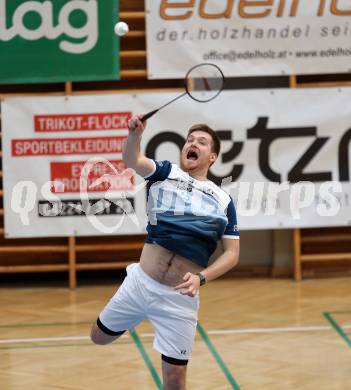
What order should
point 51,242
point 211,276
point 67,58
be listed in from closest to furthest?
point 211,276
point 67,58
point 51,242

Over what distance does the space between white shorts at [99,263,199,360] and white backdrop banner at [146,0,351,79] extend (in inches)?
178

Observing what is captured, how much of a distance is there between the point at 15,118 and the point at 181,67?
172 centimetres

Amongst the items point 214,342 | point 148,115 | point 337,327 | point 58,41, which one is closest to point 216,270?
point 148,115

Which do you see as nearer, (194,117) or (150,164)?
(150,164)

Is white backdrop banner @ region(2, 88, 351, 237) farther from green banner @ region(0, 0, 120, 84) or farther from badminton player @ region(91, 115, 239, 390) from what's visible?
badminton player @ region(91, 115, 239, 390)

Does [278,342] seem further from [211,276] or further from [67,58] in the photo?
[67,58]

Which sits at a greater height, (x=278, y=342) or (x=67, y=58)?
(x=67, y=58)

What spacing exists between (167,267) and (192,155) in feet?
2.09

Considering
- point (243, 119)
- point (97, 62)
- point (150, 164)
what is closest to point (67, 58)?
point (97, 62)

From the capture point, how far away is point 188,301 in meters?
5.13

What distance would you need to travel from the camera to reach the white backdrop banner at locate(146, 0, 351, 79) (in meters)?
9.34

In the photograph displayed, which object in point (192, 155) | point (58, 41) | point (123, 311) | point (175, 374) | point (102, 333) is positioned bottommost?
point (175, 374)

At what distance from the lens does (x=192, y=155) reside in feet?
17.2

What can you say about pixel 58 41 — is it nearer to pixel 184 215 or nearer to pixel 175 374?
pixel 184 215
